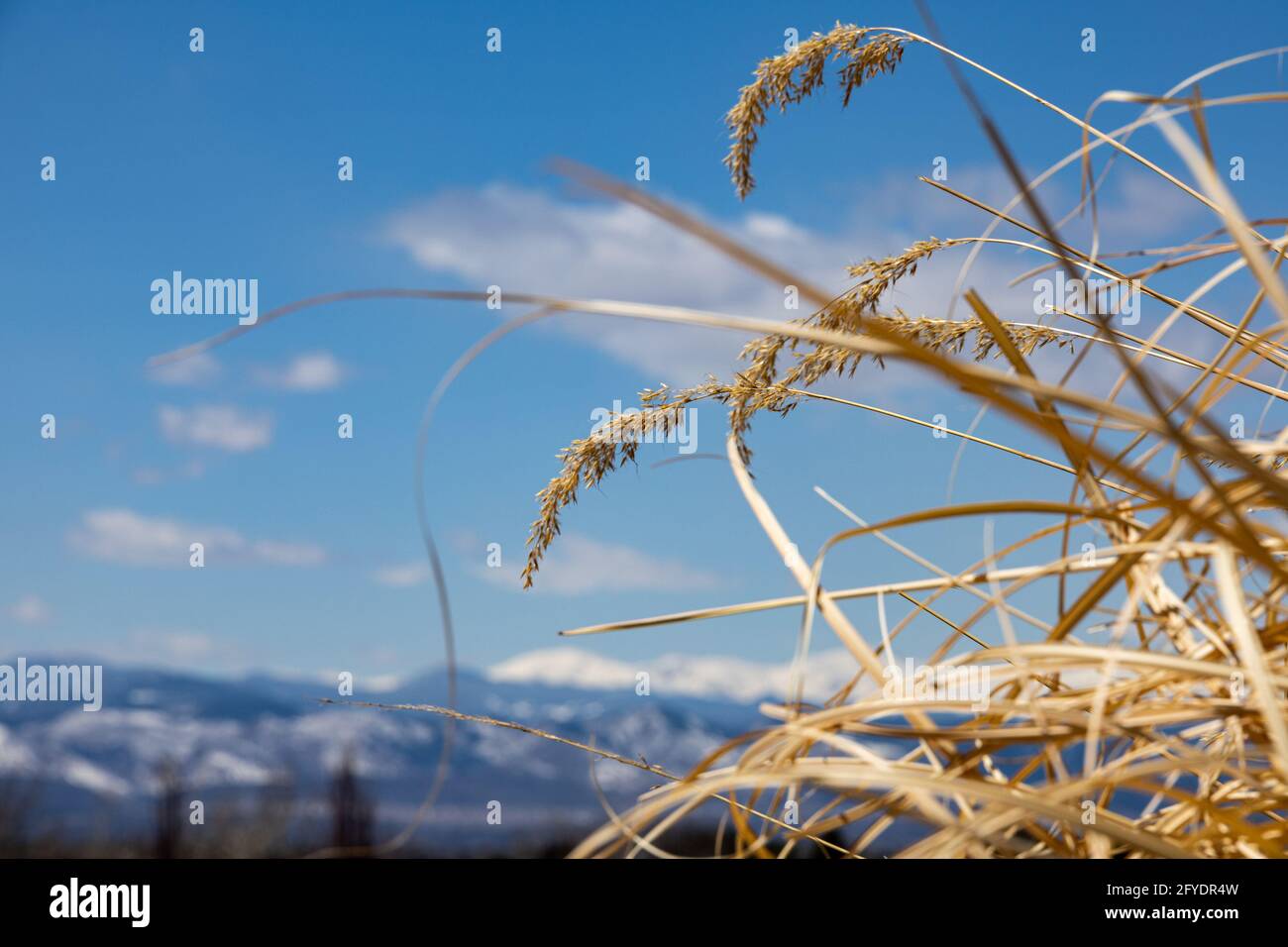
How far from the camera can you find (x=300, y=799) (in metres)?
4.18

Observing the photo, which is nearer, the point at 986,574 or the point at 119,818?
the point at 986,574

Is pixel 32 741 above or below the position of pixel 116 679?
below

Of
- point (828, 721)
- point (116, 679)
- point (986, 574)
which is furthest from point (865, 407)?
point (116, 679)

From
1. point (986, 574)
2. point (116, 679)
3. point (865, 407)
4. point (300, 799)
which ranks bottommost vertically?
point (300, 799)

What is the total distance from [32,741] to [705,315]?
47.2 metres

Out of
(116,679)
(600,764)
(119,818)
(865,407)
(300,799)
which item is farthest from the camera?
(116,679)

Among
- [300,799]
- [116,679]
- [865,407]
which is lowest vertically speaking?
[300,799]

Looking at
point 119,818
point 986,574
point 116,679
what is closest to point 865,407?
point 986,574

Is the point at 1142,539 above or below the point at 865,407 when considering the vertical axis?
below
